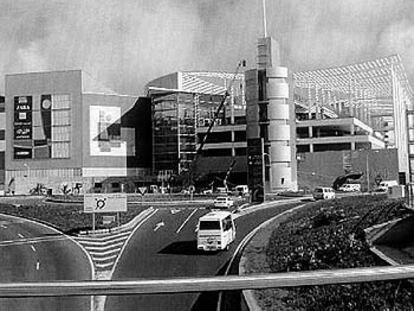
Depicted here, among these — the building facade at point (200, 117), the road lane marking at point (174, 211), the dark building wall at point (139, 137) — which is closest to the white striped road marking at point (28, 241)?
the road lane marking at point (174, 211)

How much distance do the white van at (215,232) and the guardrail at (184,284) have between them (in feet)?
10.1

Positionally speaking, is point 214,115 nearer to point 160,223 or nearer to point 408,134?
point 408,134

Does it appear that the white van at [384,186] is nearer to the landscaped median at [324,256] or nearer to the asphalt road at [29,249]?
the landscaped median at [324,256]

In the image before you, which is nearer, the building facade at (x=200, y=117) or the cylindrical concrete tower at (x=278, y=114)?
the building facade at (x=200, y=117)

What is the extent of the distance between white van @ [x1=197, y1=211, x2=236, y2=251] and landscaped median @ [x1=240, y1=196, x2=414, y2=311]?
266 millimetres

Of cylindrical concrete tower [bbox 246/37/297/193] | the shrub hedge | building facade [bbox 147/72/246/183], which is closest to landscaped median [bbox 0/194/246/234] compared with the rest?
the shrub hedge

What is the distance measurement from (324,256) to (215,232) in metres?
1.65

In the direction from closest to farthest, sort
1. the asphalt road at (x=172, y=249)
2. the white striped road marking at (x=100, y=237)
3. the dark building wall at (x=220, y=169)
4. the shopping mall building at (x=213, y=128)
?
the white striped road marking at (x=100, y=237) < the asphalt road at (x=172, y=249) < the shopping mall building at (x=213, y=128) < the dark building wall at (x=220, y=169)

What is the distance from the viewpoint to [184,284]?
2.06 feet

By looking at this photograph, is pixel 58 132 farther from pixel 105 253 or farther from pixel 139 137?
pixel 139 137

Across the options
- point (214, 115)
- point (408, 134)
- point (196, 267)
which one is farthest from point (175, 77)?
point (196, 267)

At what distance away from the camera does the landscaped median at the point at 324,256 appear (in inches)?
40.0

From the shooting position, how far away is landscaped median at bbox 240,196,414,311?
3.34 ft

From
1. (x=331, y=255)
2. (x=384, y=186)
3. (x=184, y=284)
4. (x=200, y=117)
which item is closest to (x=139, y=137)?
(x=331, y=255)
